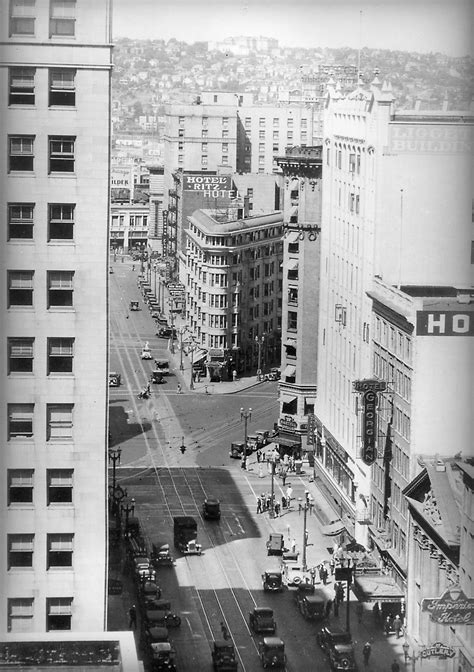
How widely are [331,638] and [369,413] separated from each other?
158 inches

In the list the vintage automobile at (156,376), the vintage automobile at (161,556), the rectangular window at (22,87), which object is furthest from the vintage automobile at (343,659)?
the vintage automobile at (156,376)

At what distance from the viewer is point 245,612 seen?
21.0 m

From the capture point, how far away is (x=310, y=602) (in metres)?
20.6

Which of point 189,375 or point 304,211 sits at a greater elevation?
point 304,211

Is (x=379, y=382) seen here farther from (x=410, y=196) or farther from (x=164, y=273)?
(x=164, y=273)

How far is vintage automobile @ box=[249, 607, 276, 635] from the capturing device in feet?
65.3

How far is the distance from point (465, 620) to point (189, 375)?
21625mm

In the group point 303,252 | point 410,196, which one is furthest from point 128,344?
point 410,196

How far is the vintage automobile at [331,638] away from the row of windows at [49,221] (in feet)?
22.7

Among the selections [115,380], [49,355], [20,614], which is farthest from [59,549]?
[115,380]

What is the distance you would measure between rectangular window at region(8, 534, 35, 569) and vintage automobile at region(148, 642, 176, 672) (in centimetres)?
399

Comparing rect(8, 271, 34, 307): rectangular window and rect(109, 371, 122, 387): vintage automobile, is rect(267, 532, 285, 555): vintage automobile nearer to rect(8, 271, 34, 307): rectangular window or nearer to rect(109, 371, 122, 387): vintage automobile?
rect(8, 271, 34, 307): rectangular window

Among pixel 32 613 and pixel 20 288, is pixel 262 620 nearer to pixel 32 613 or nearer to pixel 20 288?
pixel 32 613

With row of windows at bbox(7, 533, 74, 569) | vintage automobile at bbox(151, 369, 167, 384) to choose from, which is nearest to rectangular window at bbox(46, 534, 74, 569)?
row of windows at bbox(7, 533, 74, 569)
